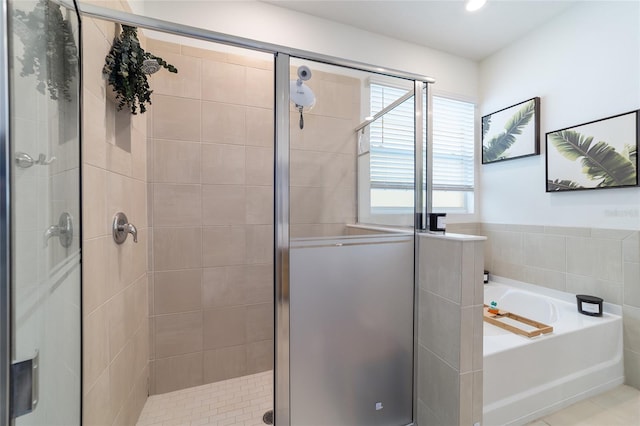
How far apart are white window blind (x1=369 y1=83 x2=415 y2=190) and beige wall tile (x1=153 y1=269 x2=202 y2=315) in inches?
54.1

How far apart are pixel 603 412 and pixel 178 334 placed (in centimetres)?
263

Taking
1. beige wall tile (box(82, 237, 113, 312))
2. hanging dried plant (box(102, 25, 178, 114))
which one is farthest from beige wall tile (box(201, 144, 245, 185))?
beige wall tile (box(82, 237, 113, 312))

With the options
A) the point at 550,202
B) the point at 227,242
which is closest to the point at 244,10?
the point at 227,242

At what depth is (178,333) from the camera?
5.74 ft

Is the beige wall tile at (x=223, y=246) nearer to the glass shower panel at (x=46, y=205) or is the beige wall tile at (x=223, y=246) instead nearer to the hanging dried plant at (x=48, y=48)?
the glass shower panel at (x=46, y=205)

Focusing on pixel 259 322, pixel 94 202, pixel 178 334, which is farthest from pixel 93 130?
pixel 259 322

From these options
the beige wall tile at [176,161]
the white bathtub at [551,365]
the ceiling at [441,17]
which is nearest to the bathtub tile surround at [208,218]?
the beige wall tile at [176,161]

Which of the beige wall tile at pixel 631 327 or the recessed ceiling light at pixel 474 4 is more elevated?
the recessed ceiling light at pixel 474 4

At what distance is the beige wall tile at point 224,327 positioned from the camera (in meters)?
1.82

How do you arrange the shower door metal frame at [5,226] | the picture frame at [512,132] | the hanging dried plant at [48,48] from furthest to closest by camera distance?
the picture frame at [512,132], the hanging dried plant at [48,48], the shower door metal frame at [5,226]

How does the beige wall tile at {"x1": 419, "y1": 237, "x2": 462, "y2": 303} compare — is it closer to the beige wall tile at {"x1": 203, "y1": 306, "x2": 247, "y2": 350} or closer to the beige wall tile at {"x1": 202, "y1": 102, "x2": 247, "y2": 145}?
the beige wall tile at {"x1": 203, "y1": 306, "x2": 247, "y2": 350}

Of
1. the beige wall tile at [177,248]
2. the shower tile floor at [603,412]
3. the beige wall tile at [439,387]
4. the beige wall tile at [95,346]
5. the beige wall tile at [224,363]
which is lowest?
the shower tile floor at [603,412]

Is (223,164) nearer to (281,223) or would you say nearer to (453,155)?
(281,223)

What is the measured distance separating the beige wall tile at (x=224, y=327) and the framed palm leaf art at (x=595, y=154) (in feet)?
8.74
